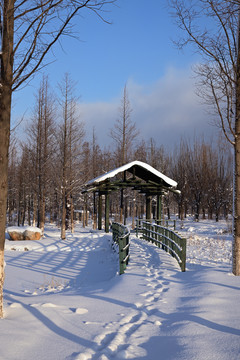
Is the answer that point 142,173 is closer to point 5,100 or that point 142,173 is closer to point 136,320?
point 5,100

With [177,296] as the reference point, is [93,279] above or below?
below

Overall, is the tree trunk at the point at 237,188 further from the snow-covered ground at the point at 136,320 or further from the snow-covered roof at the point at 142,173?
the snow-covered roof at the point at 142,173

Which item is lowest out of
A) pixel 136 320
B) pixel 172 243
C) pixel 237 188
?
pixel 136 320

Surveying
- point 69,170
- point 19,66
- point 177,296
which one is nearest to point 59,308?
point 177,296

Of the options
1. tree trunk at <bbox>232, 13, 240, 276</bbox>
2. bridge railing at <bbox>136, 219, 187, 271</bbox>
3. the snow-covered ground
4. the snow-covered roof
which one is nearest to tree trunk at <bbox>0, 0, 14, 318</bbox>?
the snow-covered ground

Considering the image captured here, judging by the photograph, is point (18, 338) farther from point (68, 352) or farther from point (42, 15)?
point (42, 15)

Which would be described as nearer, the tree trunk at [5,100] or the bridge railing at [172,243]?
the tree trunk at [5,100]

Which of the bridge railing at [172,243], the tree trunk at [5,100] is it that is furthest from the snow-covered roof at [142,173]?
the tree trunk at [5,100]

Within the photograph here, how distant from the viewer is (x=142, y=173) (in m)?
22.4

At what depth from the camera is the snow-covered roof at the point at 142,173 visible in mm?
19406

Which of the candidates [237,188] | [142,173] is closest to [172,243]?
[237,188]

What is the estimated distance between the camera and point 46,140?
2277 centimetres

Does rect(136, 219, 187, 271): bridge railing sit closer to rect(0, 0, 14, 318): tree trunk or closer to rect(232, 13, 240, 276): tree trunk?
rect(232, 13, 240, 276): tree trunk

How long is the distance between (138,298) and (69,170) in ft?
59.2
